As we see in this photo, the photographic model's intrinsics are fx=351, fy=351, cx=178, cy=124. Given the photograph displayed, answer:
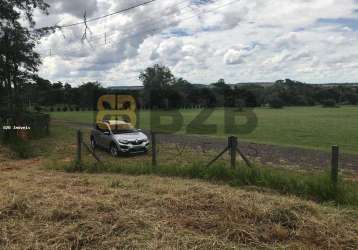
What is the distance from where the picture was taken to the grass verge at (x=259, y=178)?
677cm

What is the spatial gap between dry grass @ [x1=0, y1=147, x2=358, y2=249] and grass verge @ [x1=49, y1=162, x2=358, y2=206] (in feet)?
3.76

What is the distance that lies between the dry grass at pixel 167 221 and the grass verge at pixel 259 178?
115cm

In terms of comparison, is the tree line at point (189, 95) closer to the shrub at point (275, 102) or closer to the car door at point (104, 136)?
the shrub at point (275, 102)

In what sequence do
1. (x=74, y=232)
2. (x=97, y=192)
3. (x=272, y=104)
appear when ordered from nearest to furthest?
(x=74, y=232), (x=97, y=192), (x=272, y=104)

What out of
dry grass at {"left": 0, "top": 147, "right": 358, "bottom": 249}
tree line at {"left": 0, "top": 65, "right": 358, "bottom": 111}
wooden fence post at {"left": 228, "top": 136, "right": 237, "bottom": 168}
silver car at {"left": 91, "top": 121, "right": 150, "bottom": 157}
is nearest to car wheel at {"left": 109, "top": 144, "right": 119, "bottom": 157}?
silver car at {"left": 91, "top": 121, "right": 150, "bottom": 157}

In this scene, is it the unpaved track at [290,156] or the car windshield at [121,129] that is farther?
the car windshield at [121,129]

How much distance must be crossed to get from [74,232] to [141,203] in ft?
5.10

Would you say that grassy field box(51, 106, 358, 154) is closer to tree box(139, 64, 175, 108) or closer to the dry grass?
the dry grass

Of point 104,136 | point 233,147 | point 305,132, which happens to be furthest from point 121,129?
point 305,132

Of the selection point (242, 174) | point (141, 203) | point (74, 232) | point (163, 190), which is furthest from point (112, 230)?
point (242, 174)

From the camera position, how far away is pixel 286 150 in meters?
16.8

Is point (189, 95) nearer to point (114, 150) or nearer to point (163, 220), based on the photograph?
point (114, 150)

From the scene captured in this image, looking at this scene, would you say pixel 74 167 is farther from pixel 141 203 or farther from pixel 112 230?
pixel 112 230

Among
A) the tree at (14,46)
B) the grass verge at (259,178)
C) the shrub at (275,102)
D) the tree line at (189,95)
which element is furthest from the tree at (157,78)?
the grass verge at (259,178)
